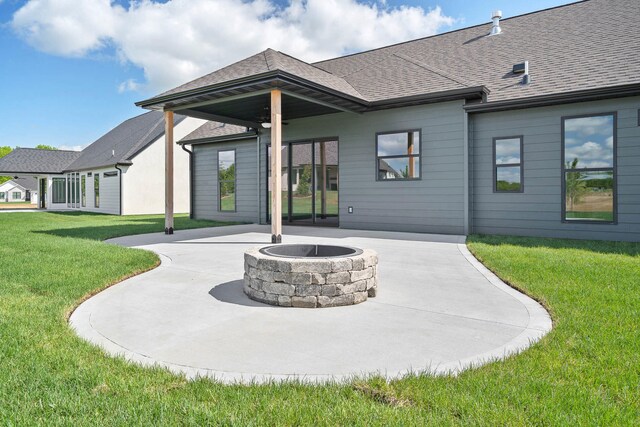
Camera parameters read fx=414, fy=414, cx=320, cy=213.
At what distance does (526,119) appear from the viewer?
8.91 metres

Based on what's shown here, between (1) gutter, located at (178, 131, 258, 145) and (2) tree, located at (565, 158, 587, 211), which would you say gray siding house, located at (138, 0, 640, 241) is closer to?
(2) tree, located at (565, 158, 587, 211)

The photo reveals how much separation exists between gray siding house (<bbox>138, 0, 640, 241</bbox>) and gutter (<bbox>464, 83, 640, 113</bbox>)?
0.08 feet

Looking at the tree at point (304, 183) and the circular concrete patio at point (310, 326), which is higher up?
the tree at point (304, 183)

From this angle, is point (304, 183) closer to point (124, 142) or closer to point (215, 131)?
point (215, 131)

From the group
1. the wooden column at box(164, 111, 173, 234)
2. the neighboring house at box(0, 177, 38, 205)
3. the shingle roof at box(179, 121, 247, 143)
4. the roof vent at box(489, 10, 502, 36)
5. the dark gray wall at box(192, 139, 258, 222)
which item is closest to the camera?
the wooden column at box(164, 111, 173, 234)

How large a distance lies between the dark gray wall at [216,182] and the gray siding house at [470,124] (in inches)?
50.7

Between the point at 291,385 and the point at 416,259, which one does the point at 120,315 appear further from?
the point at 416,259

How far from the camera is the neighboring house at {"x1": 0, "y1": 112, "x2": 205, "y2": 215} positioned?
66.9 ft

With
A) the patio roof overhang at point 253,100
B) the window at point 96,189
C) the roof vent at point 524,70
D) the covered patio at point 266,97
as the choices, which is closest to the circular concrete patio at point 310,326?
the covered patio at point 266,97

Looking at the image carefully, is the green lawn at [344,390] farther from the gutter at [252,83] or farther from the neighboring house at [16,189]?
the neighboring house at [16,189]

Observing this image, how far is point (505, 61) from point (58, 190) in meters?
27.8

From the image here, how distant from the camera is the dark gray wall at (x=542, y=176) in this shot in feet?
26.2

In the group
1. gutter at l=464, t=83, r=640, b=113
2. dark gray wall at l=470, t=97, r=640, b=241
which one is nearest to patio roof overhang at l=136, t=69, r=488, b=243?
gutter at l=464, t=83, r=640, b=113

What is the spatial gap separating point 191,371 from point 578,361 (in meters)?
2.43
